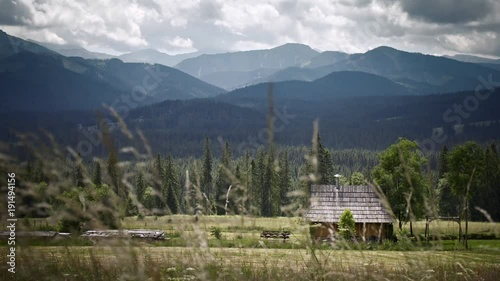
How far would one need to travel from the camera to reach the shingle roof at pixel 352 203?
1387 inches

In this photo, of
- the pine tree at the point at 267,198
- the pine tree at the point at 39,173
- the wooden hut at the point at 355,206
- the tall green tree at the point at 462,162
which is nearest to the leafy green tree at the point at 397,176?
the wooden hut at the point at 355,206

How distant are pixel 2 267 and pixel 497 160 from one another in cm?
7910

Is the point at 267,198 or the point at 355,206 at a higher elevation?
the point at 355,206

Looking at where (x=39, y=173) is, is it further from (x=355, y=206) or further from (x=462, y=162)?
(x=355, y=206)

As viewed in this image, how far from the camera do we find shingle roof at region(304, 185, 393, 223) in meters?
35.2

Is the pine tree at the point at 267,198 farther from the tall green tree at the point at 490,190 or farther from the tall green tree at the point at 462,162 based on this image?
the tall green tree at the point at 462,162

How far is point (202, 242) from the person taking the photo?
8.09ft

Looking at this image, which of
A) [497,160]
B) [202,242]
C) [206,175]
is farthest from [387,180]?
[206,175]

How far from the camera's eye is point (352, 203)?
121 ft

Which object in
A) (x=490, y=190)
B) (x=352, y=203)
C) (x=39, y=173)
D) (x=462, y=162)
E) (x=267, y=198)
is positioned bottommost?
(x=267, y=198)

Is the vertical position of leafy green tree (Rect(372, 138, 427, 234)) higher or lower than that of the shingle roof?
A: higher

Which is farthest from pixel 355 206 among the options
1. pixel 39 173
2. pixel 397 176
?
pixel 39 173

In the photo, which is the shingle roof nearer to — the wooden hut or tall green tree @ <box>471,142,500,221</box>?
the wooden hut

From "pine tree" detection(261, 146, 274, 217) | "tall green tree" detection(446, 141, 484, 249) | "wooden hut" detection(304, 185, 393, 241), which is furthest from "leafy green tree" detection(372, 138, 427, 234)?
"pine tree" detection(261, 146, 274, 217)
